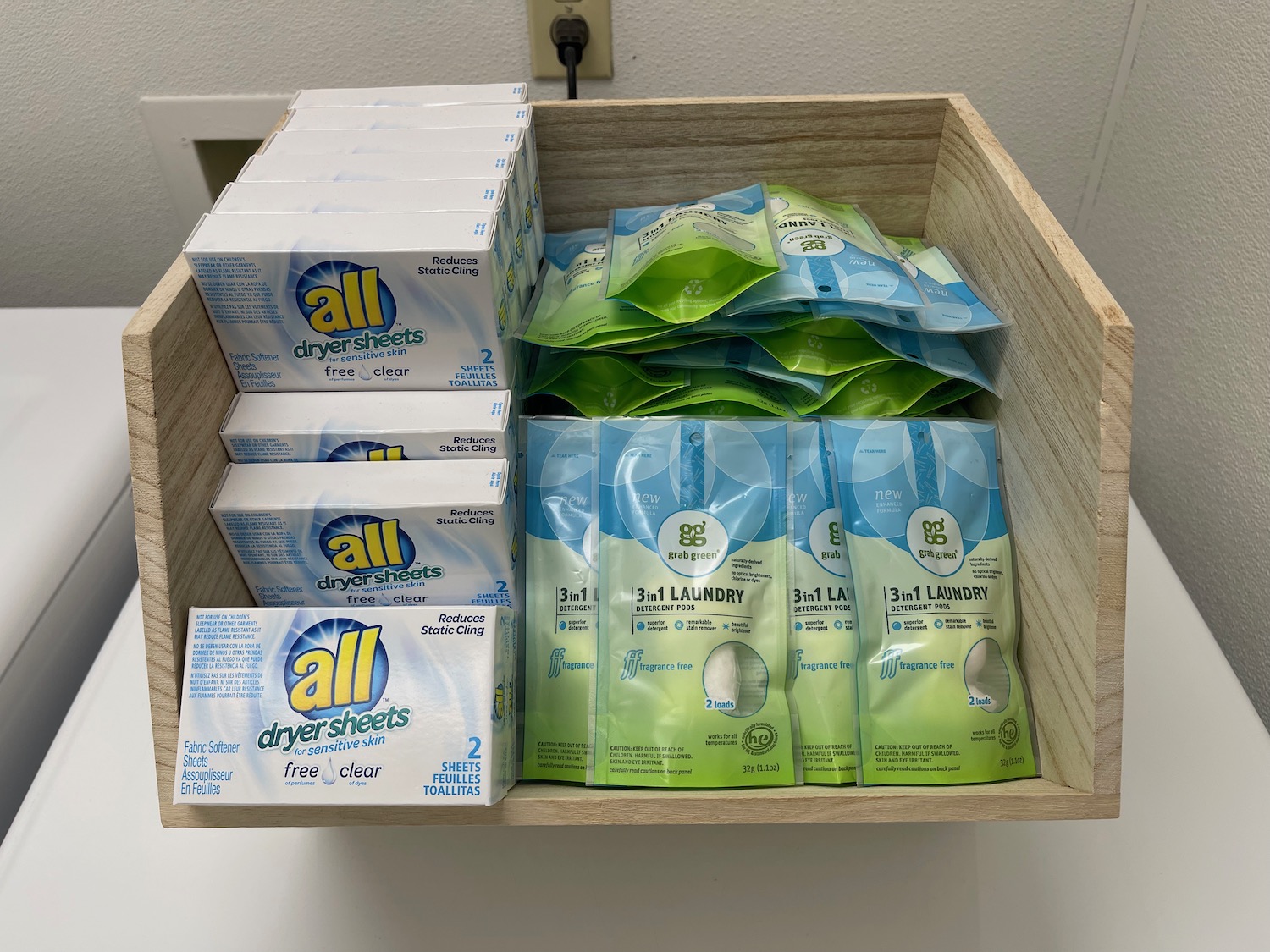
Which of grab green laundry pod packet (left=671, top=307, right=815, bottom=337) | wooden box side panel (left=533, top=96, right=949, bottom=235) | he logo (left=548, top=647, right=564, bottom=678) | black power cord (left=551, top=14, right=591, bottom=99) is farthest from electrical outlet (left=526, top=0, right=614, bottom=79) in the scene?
he logo (left=548, top=647, right=564, bottom=678)

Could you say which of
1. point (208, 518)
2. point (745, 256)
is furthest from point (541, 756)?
point (745, 256)

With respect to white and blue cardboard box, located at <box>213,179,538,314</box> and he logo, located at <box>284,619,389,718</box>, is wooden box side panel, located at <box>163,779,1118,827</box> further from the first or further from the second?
white and blue cardboard box, located at <box>213,179,538,314</box>

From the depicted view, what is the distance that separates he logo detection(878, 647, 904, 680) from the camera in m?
0.61

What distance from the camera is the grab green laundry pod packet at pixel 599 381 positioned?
0.69m

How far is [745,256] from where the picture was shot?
0.64 m

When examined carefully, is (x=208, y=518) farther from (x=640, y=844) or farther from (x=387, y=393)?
(x=640, y=844)

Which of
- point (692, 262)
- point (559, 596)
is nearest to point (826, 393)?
point (692, 262)

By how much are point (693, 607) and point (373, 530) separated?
0.71 feet

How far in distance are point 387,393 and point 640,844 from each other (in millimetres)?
375

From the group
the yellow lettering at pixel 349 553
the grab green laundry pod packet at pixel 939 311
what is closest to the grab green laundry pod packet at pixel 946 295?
the grab green laundry pod packet at pixel 939 311

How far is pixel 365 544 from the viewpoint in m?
0.58

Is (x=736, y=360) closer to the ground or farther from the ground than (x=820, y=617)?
farther from the ground

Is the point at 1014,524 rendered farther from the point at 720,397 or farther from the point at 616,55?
the point at 616,55

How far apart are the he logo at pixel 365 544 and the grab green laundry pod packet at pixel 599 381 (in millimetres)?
166
